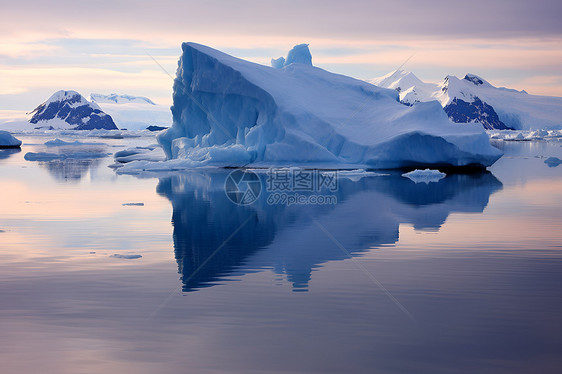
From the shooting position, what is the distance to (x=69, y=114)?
144125mm

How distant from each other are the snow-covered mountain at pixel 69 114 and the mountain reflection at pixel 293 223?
122 metres

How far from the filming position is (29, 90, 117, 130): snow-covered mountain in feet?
442

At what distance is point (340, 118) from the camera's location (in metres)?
24.3

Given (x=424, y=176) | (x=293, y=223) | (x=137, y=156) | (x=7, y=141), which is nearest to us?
(x=293, y=223)

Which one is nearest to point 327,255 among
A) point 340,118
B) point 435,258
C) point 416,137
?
point 435,258

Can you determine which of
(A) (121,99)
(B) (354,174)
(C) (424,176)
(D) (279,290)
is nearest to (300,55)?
(B) (354,174)

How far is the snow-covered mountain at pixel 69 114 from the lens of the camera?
135 meters

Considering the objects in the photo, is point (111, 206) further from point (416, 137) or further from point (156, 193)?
point (416, 137)

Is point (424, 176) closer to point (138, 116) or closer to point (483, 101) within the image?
point (483, 101)

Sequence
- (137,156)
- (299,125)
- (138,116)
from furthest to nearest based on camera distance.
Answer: (138,116)
(137,156)
(299,125)

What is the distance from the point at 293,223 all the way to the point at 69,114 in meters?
Result: 143

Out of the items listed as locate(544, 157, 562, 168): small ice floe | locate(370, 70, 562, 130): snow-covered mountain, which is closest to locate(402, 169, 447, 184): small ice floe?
locate(544, 157, 562, 168): small ice floe

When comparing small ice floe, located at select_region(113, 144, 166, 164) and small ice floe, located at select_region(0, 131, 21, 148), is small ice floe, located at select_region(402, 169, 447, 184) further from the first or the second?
small ice floe, located at select_region(0, 131, 21, 148)

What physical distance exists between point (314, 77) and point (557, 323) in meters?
23.0
